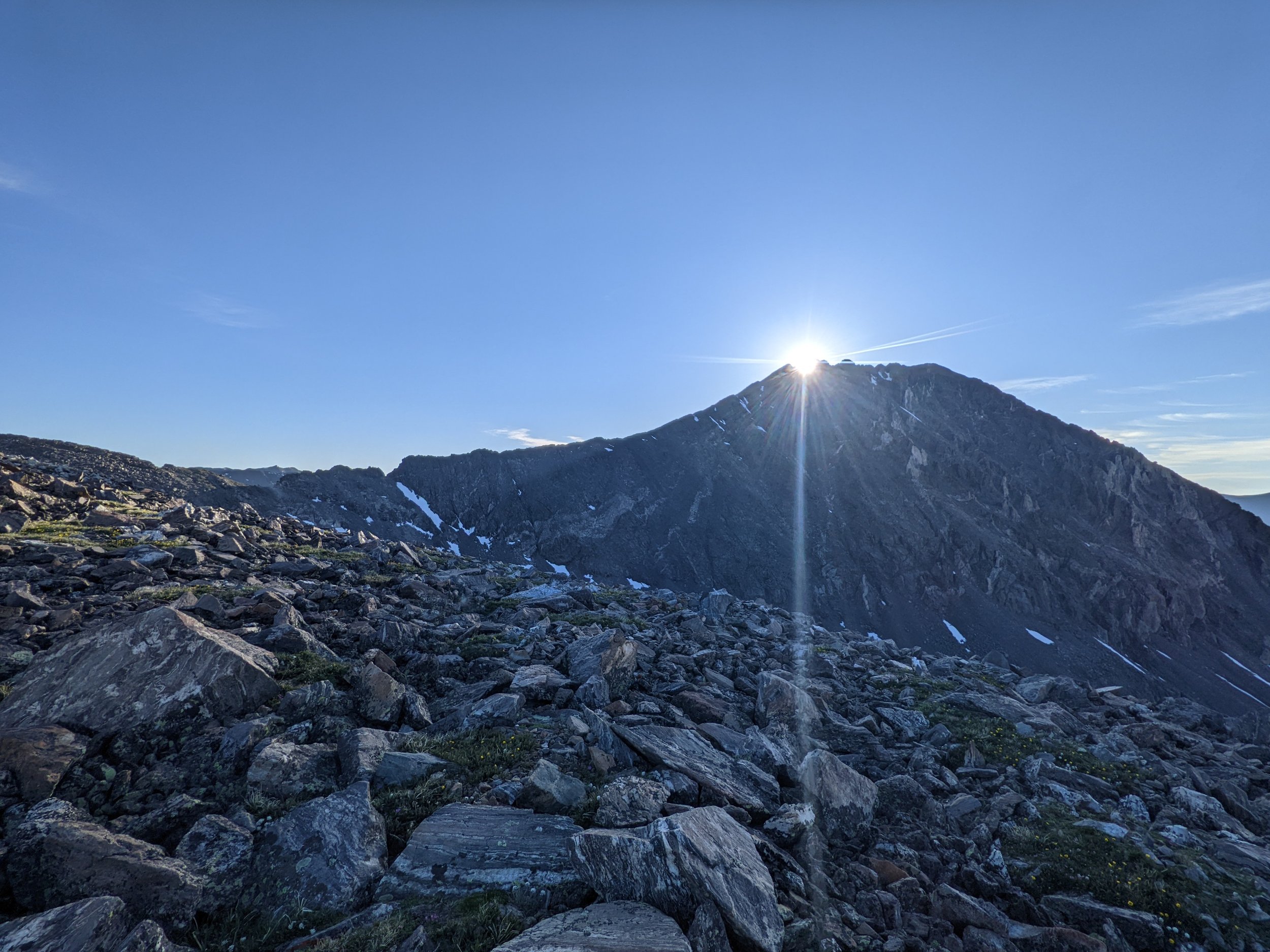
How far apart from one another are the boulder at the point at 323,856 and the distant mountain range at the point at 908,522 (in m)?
99.4

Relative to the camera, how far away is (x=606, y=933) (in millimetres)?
5500

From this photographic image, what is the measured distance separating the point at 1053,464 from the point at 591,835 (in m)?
184

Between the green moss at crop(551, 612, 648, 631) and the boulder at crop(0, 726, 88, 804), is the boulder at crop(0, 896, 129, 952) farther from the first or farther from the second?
the green moss at crop(551, 612, 648, 631)

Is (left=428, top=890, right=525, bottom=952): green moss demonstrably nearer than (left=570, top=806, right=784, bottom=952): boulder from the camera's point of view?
Yes

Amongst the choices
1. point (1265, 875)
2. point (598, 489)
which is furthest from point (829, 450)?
Result: point (1265, 875)

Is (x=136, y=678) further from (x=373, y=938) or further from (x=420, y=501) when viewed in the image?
(x=420, y=501)

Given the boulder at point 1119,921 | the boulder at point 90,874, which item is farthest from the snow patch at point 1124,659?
the boulder at point 90,874

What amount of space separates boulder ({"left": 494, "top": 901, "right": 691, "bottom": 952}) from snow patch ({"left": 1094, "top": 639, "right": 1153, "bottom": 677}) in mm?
157011

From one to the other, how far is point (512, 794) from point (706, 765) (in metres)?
3.69

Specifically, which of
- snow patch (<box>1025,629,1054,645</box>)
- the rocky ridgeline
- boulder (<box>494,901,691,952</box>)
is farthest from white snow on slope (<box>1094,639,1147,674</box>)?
boulder (<box>494,901,691,952</box>)

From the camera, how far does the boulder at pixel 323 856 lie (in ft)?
20.5

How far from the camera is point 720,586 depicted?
4542 inches

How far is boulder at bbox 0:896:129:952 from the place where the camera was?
4.71 m

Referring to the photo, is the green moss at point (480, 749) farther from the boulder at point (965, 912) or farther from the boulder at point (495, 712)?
A: the boulder at point (965, 912)
